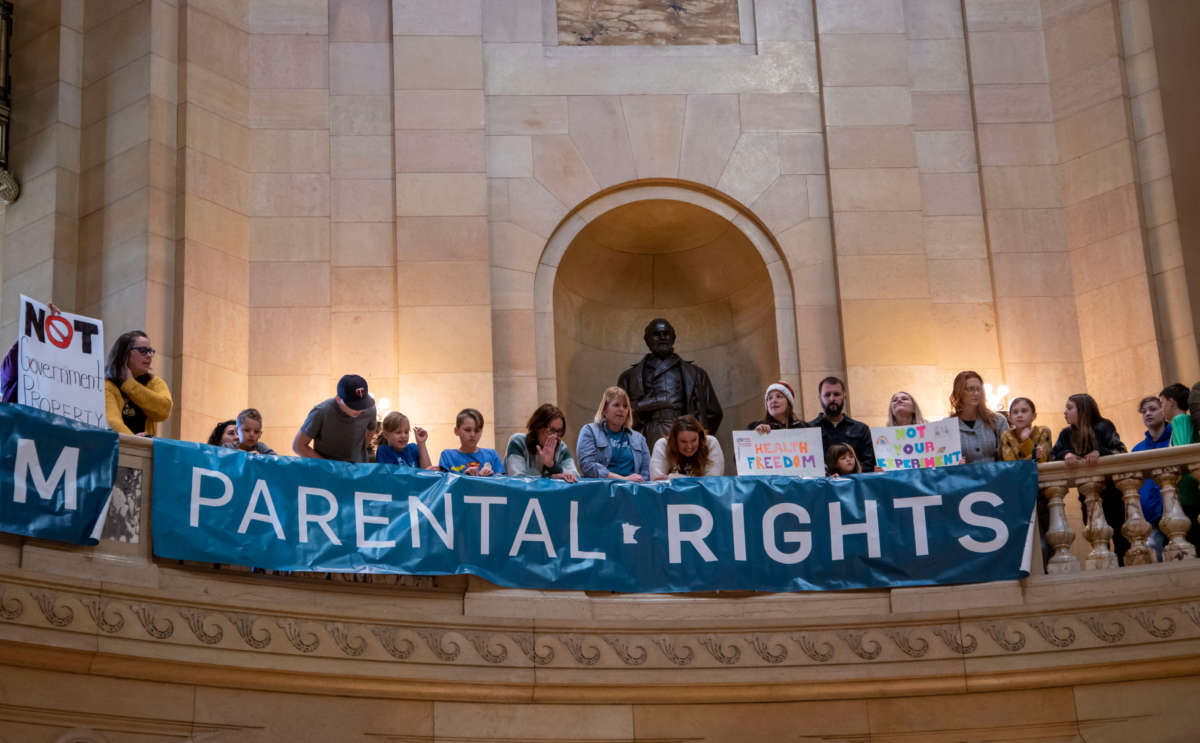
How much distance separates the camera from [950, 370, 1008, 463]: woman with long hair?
14.7 metres

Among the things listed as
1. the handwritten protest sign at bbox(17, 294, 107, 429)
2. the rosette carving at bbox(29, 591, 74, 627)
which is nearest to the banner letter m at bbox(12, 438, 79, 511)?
the handwritten protest sign at bbox(17, 294, 107, 429)

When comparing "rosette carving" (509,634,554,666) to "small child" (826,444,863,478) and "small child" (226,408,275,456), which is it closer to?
"small child" (226,408,275,456)

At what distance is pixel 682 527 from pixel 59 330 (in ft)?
16.3

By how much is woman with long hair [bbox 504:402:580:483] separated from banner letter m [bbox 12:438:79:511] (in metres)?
3.69

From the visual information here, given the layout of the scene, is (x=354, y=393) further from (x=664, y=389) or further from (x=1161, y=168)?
(x=1161, y=168)

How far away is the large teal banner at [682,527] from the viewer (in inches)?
522

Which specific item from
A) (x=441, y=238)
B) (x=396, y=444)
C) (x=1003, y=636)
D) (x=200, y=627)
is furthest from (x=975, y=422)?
(x=200, y=627)

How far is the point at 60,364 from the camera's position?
40.4 feet

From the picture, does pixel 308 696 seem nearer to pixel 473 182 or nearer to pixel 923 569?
pixel 923 569

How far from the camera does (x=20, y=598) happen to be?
1131 cm

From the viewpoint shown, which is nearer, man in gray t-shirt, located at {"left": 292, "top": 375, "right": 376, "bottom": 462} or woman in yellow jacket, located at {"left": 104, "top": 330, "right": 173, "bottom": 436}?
woman in yellow jacket, located at {"left": 104, "top": 330, "right": 173, "bottom": 436}

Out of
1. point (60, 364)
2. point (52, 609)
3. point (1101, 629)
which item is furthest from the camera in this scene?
point (1101, 629)

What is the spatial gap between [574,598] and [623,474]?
1.56 meters

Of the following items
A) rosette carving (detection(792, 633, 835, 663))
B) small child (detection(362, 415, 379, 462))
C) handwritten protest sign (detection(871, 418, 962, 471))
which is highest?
small child (detection(362, 415, 379, 462))
